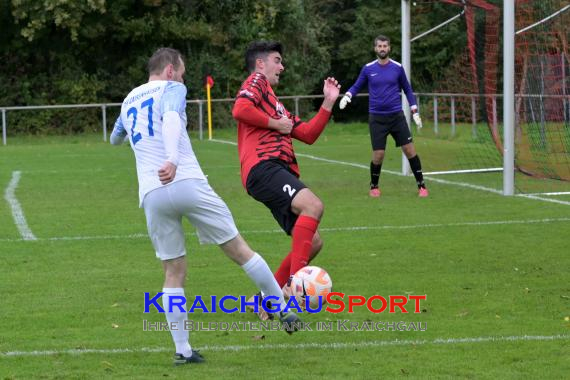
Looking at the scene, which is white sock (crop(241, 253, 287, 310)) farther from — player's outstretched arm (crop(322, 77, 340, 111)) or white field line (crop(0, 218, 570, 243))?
white field line (crop(0, 218, 570, 243))

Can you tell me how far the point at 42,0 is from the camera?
3453 cm

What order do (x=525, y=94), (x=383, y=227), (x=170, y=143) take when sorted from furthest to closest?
(x=525, y=94)
(x=383, y=227)
(x=170, y=143)

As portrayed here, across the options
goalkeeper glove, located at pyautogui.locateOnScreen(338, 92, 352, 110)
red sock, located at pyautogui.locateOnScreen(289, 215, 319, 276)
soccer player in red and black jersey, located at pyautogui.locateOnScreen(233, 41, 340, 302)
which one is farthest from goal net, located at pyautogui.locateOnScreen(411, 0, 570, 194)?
red sock, located at pyautogui.locateOnScreen(289, 215, 319, 276)

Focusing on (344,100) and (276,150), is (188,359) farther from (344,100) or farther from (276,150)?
(344,100)

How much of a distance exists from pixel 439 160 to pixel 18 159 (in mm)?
9231

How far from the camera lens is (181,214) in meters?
6.32

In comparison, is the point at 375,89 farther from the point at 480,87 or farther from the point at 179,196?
the point at 179,196

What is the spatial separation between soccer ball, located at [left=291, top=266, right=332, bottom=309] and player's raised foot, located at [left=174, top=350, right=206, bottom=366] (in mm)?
911

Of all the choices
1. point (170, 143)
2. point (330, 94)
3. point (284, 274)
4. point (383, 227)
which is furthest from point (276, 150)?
point (383, 227)

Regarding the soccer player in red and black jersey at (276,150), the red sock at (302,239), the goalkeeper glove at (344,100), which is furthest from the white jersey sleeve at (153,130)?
the goalkeeper glove at (344,100)

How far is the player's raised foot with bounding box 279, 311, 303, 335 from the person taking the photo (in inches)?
259

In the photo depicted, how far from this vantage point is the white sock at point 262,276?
6555 mm

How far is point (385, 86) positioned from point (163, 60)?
9048 millimetres

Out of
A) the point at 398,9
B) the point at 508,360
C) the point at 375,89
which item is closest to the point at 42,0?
the point at 398,9
